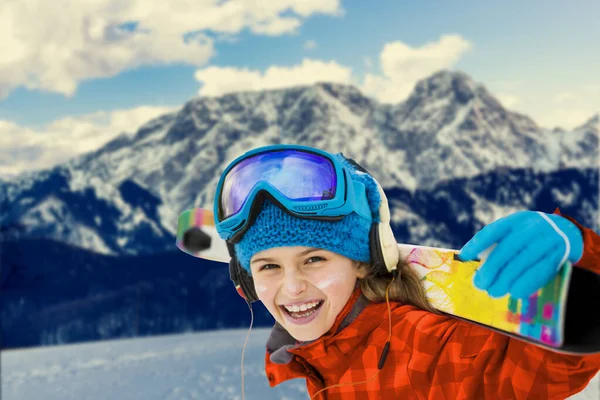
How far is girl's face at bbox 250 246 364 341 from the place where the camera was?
189 cm

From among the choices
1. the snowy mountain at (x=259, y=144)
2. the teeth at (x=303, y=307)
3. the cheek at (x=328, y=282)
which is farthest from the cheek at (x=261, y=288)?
the snowy mountain at (x=259, y=144)

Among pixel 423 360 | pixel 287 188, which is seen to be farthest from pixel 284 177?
pixel 423 360

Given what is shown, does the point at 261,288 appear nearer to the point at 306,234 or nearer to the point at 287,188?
the point at 306,234

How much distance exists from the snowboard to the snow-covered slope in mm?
9900

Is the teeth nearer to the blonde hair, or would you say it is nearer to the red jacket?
the red jacket

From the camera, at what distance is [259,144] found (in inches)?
4058

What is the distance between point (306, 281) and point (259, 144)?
335ft

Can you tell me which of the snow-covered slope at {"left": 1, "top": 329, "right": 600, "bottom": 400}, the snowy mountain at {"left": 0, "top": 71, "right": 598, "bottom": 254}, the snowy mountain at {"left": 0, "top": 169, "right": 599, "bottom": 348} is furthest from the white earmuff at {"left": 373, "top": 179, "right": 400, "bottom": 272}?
the snowy mountain at {"left": 0, "top": 71, "right": 598, "bottom": 254}

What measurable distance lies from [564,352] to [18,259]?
9695 centimetres

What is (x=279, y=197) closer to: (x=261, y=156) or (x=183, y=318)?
(x=261, y=156)

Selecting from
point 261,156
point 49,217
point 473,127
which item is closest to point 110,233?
point 49,217

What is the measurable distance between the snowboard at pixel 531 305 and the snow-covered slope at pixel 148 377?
9900 mm

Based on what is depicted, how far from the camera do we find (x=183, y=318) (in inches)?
3351

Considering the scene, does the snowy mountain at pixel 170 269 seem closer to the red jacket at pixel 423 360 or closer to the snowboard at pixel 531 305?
the red jacket at pixel 423 360
